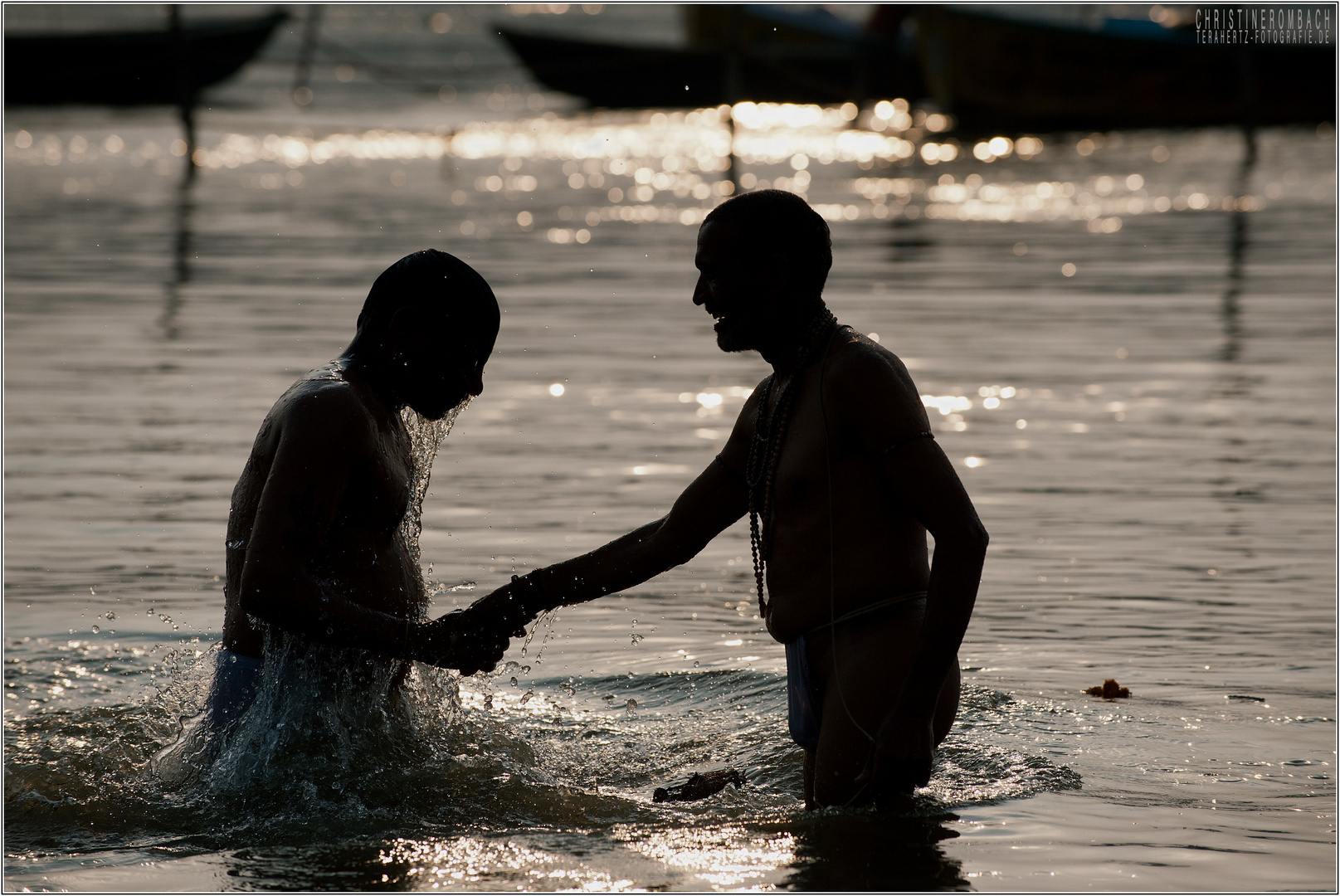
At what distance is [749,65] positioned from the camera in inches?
1743

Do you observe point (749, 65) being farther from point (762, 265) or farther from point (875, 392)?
point (875, 392)

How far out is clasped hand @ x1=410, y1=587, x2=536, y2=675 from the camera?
16.1 ft

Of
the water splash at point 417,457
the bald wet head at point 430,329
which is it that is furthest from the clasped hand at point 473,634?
the bald wet head at point 430,329

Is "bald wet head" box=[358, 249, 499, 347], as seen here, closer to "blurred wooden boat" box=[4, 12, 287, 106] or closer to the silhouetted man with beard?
the silhouetted man with beard

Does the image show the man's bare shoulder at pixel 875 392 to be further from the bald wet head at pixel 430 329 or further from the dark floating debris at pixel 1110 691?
the dark floating debris at pixel 1110 691

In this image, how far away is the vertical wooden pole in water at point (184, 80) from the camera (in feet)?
75.3

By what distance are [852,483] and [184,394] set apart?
7682 millimetres

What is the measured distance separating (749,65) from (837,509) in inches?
1616

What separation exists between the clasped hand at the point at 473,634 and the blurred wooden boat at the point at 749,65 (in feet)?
118

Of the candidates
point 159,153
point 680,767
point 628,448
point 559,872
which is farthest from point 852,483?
point 159,153

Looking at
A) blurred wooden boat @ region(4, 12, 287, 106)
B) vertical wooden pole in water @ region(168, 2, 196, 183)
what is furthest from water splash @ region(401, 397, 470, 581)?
blurred wooden boat @ region(4, 12, 287, 106)

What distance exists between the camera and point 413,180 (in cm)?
2650

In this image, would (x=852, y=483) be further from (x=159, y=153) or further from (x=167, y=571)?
(x=159, y=153)

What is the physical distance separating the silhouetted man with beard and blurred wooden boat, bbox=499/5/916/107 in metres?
36.4
